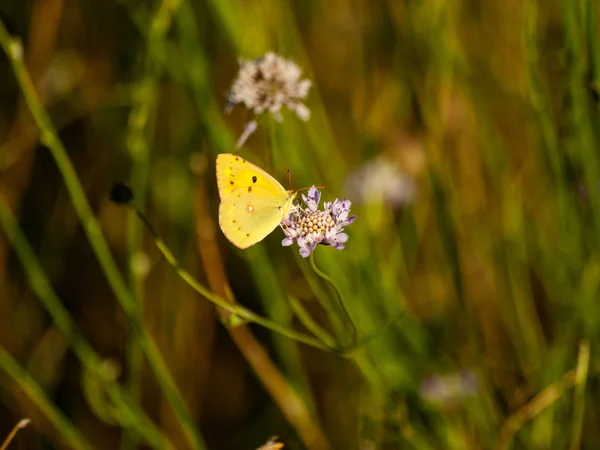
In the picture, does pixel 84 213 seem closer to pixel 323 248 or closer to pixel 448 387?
pixel 323 248

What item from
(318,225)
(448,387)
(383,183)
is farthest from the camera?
(383,183)

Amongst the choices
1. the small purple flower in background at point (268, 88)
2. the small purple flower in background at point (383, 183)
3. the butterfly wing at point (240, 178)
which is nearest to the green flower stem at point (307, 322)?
the butterfly wing at point (240, 178)

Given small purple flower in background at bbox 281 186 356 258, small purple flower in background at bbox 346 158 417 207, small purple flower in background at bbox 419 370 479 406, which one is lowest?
small purple flower in background at bbox 419 370 479 406

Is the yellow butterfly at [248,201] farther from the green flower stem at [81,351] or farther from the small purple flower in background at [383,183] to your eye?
the small purple flower in background at [383,183]

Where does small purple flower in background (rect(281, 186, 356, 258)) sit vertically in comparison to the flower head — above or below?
below

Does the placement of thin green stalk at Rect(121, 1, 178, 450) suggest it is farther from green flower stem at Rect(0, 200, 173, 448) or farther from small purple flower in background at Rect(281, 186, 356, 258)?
small purple flower in background at Rect(281, 186, 356, 258)

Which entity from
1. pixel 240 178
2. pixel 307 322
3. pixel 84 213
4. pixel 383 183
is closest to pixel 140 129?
pixel 84 213

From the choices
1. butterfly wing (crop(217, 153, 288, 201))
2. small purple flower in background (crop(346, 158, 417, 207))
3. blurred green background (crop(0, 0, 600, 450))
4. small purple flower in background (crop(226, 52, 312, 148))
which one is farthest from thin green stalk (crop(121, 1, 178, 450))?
small purple flower in background (crop(346, 158, 417, 207))

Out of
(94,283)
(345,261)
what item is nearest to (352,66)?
(345,261)
